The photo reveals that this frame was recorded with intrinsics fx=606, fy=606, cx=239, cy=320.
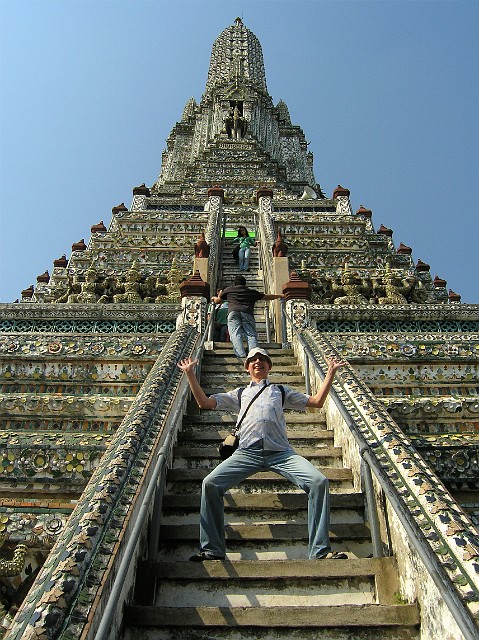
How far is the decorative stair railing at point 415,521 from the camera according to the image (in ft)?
Answer: 9.51

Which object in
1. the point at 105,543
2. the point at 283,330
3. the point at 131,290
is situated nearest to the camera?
the point at 105,543

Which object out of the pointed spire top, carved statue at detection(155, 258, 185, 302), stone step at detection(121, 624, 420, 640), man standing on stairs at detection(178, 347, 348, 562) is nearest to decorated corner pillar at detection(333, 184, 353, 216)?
carved statue at detection(155, 258, 185, 302)

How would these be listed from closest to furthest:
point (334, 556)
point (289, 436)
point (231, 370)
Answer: point (334, 556) < point (289, 436) < point (231, 370)

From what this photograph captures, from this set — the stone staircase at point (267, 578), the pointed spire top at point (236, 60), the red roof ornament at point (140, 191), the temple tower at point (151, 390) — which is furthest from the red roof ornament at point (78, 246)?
the pointed spire top at point (236, 60)

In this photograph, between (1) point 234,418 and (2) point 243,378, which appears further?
(2) point 243,378

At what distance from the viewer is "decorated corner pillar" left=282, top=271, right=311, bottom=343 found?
8758 mm

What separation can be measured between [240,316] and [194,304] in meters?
1.04

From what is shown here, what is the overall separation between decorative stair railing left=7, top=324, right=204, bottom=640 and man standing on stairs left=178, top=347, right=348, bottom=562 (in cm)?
41

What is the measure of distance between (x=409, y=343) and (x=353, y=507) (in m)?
3.50

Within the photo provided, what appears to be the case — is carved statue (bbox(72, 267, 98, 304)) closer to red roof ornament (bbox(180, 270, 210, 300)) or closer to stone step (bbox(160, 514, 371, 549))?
red roof ornament (bbox(180, 270, 210, 300))

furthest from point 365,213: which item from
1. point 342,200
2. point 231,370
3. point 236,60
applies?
point 236,60

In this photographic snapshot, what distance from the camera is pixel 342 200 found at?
20453 mm

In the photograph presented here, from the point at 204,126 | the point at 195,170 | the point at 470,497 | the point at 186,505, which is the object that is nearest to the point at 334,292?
the point at 470,497

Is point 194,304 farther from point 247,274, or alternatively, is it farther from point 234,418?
point 247,274
